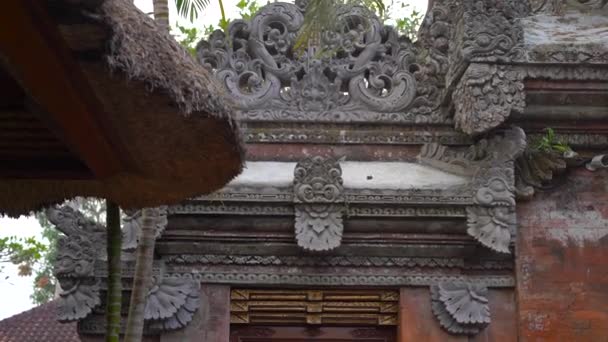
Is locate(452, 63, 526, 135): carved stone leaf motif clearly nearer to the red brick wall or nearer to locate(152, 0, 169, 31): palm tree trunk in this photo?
the red brick wall

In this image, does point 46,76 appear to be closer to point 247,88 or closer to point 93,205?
point 247,88

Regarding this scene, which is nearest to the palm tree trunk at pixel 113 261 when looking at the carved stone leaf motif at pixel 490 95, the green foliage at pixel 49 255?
the carved stone leaf motif at pixel 490 95

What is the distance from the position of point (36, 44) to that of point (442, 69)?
6.42 metres

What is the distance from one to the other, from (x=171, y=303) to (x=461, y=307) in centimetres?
261

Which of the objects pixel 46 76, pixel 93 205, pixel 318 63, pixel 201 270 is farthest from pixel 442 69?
pixel 93 205

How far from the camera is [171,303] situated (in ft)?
28.0

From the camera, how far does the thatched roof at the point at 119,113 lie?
3.77 metres

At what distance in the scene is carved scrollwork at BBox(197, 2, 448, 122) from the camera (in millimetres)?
9586

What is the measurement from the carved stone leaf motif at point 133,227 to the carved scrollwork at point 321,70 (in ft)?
5.22

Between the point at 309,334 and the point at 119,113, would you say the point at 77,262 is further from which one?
the point at 119,113

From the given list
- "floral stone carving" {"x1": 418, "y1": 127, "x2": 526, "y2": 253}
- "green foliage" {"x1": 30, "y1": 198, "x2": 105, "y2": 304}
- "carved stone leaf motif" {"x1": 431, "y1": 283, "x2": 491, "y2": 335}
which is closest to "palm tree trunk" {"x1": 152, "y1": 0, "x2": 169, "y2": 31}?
"floral stone carving" {"x1": 418, "y1": 127, "x2": 526, "y2": 253}

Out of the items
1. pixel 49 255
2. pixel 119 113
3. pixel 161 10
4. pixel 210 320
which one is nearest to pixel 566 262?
pixel 210 320

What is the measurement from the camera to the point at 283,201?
27.9ft

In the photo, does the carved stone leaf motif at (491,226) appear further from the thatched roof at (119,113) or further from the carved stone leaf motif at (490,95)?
the thatched roof at (119,113)
